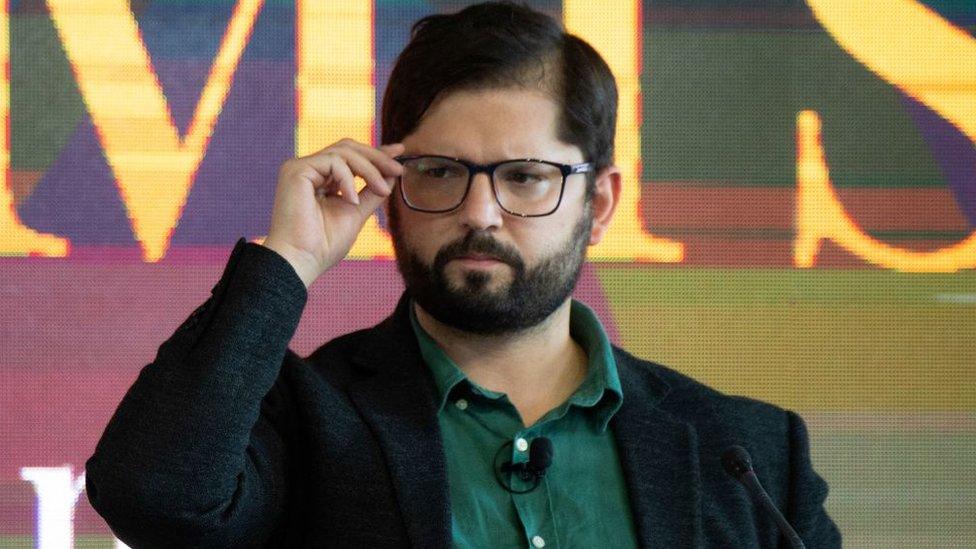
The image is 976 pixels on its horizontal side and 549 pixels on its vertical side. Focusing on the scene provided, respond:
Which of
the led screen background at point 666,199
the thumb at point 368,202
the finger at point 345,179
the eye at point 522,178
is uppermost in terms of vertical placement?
the finger at point 345,179

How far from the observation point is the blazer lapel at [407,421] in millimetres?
1839

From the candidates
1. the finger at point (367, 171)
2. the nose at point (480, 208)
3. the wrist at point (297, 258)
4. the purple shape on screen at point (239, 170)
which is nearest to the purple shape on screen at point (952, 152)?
the purple shape on screen at point (239, 170)

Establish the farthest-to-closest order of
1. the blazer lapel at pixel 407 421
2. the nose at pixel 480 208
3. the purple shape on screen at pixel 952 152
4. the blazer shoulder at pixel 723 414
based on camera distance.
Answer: the purple shape on screen at pixel 952 152, the blazer shoulder at pixel 723 414, the nose at pixel 480 208, the blazer lapel at pixel 407 421

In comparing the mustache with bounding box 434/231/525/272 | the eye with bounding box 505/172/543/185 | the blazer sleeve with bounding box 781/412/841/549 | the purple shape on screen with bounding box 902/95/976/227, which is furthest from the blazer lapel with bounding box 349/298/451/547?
the purple shape on screen with bounding box 902/95/976/227

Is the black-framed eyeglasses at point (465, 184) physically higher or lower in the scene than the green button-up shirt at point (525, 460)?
higher

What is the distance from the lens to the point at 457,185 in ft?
6.54

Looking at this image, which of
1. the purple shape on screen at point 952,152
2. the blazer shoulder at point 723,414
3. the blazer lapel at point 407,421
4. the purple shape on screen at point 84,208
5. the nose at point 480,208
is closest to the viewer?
the blazer lapel at point 407,421

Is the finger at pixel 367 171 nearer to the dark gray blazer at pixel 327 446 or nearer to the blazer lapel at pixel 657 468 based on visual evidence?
the dark gray blazer at pixel 327 446

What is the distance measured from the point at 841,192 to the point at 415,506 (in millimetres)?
1736

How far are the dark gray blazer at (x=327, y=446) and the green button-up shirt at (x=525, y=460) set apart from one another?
0.03m

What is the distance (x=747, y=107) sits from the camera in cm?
327

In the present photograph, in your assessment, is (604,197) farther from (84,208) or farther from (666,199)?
(84,208)

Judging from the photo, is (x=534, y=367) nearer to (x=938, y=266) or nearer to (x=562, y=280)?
(x=562, y=280)

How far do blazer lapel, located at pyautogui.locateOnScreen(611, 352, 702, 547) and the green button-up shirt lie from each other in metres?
0.02
